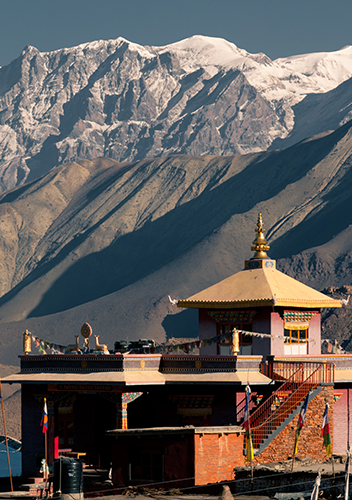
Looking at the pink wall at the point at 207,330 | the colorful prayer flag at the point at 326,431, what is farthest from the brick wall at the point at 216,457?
the pink wall at the point at 207,330

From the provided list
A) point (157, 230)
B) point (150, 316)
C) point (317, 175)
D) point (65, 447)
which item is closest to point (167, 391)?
point (65, 447)

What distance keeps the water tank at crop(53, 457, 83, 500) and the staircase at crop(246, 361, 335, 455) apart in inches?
236

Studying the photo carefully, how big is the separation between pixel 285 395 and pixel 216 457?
4266mm

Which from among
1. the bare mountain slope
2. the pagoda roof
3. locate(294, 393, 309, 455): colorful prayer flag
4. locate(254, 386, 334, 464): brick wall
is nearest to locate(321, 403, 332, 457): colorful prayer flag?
locate(294, 393, 309, 455): colorful prayer flag

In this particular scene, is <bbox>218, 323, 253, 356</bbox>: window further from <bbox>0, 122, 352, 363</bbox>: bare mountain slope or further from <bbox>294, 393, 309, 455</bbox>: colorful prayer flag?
<bbox>0, 122, 352, 363</bbox>: bare mountain slope

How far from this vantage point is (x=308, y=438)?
30719mm

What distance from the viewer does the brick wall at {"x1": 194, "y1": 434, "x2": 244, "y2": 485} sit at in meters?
28.7

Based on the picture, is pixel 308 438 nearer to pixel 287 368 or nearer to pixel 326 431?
pixel 326 431

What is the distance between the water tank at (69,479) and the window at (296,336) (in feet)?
35.2

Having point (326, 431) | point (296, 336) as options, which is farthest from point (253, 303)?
point (326, 431)

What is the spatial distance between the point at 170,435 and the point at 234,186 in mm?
162526

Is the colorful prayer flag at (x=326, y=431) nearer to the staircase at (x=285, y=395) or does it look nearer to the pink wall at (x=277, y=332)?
the staircase at (x=285, y=395)

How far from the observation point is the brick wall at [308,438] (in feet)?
99.7

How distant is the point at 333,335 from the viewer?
366 ft
